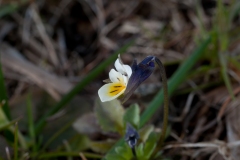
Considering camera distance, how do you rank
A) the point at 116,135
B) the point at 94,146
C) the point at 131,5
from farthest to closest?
the point at 131,5
the point at 116,135
the point at 94,146

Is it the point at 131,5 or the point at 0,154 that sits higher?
the point at 131,5

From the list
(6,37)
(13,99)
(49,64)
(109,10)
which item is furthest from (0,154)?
(109,10)

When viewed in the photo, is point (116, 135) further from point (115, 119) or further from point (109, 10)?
point (109, 10)

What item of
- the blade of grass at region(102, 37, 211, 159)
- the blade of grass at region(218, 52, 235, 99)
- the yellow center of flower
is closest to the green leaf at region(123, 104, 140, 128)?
the blade of grass at region(102, 37, 211, 159)

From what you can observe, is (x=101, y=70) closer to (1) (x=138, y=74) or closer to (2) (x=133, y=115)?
(2) (x=133, y=115)

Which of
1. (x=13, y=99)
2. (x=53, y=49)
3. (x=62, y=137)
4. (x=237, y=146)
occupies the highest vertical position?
(x=53, y=49)

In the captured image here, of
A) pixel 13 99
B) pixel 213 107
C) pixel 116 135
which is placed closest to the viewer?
pixel 116 135

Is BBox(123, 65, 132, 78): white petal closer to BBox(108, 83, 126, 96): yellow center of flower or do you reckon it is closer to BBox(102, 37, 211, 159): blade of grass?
BBox(108, 83, 126, 96): yellow center of flower
